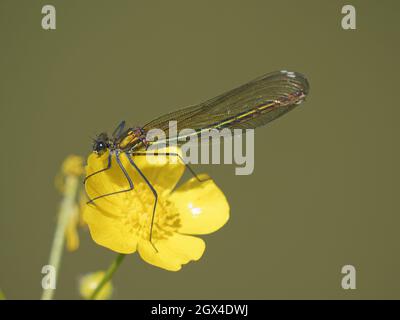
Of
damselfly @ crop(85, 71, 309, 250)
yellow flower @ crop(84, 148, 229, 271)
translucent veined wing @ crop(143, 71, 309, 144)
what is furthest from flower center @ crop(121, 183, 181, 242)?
translucent veined wing @ crop(143, 71, 309, 144)

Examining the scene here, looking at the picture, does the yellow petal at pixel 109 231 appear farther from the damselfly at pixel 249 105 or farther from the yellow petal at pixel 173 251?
the damselfly at pixel 249 105

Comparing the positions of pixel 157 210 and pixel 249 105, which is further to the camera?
pixel 249 105

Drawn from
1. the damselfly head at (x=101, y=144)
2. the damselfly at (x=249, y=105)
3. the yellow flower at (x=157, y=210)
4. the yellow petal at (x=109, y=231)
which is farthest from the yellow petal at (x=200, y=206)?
the damselfly head at (x=101, y=144)

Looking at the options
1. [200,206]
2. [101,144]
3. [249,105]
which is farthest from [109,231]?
[249,105]

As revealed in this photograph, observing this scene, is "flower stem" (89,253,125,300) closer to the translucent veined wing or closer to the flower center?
the flower center

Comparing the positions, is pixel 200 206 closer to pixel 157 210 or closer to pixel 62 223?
pixel 157 210
